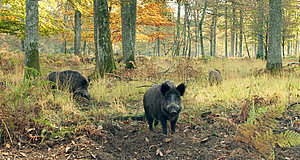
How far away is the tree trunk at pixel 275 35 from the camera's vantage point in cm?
1014

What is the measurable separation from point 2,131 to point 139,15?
16530 mm

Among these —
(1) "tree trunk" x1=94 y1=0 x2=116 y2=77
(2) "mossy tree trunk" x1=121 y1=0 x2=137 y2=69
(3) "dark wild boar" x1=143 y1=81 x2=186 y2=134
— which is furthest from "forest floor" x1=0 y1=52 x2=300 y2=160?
(2) "mossy tree trunk" x1=121 y1=0 x2=137 y2=69

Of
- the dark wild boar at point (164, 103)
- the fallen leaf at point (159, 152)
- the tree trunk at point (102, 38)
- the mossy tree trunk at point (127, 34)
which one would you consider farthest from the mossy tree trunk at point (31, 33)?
the fallen leaf at point (159, 152)

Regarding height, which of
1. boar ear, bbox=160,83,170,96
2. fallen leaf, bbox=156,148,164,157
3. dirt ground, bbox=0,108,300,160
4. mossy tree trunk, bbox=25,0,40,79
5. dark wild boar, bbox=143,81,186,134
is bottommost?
fallen leaf, bbox=156,148,164,157

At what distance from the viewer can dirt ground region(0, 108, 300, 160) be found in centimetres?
321

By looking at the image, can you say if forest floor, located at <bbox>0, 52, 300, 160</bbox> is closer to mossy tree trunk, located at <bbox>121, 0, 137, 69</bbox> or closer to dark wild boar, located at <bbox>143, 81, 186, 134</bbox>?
dark wild boar, located at <bbox>143, 81, 186, 134</bbox>

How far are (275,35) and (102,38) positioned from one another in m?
8.53

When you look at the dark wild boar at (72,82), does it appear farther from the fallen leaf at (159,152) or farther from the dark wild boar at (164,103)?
the fallen leaf at (159,152)

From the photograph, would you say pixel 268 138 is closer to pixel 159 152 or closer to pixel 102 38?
pixel 159 152

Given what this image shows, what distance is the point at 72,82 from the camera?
7.20 meters

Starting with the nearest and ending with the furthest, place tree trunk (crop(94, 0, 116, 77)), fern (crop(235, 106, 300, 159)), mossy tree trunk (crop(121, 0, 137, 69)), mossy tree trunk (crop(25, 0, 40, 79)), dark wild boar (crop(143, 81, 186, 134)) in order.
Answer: fern (crop(235, 106, 300, 159)) → dark wild boar (crop(143, 81, 186, 134)) → mossy tree trunk (crop(25, 0, 40, 79)) → tree trunk (crop(94, 0, 116, 77)) → mossy tree trunk (crop(121, 0, 137, 69))

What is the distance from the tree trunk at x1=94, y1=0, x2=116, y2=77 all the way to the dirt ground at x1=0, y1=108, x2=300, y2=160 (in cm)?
568

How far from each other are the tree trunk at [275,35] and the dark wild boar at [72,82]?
9133 millimetres

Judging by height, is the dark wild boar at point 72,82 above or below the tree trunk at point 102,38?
below
